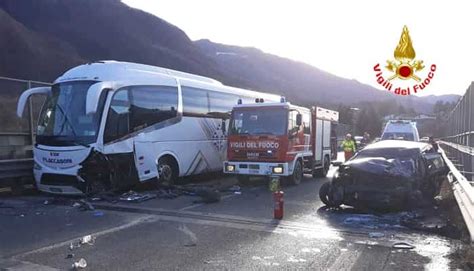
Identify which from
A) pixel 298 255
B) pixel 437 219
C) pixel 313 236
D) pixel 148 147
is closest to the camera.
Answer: pixel 298 255

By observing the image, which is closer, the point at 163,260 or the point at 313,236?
the point at 163,260

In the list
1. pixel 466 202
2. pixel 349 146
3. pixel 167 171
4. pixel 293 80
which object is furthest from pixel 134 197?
pixel 293 80

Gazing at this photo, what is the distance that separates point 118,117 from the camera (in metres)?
13.3

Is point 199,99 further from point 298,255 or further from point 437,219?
point 298,255

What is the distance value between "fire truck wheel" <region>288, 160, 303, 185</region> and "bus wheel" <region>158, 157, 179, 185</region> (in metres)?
3.44

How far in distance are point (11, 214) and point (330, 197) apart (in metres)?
6.53

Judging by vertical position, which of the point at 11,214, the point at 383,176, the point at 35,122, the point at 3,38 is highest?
the point at 3,38

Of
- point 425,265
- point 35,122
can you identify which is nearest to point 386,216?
point 425,265

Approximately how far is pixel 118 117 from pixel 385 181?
6.67 meters

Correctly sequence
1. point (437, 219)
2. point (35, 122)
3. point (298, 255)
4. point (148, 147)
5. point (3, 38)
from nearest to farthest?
point (298, 255) < point (437, 219) < point (148, 147) < point (35, 122) < point (3, 38)

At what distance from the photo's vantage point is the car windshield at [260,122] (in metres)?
15.5

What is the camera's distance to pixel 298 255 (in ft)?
23.7

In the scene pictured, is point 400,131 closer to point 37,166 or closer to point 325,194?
point 325,194

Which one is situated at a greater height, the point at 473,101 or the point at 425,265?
the point at 473,101
